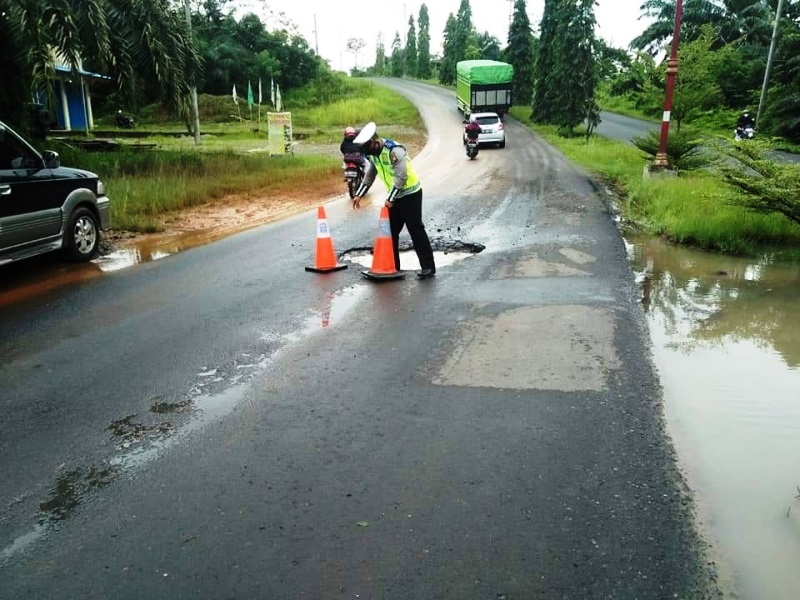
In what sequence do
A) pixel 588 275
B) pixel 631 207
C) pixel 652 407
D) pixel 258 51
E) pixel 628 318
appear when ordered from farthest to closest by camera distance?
pixel 258 51 < pixel 631 207 < pixel 588 275 < pixel 628 318 < pixel 652 407

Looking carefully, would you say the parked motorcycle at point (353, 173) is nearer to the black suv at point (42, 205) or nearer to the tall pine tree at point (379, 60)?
the black suv at point (42, 205)

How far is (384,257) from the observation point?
805 cm

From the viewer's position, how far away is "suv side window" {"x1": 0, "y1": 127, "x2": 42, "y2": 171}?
759 centimetres

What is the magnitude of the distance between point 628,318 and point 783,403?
75.9 inches

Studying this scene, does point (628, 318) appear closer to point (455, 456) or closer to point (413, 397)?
point (413, 397)

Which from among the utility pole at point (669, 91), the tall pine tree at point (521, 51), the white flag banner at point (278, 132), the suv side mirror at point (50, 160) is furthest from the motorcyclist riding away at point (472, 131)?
the tall pine tree at point (521, 51)

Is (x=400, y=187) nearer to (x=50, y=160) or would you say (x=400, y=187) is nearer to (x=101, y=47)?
(x=50, y=160)

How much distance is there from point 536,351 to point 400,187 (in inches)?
128

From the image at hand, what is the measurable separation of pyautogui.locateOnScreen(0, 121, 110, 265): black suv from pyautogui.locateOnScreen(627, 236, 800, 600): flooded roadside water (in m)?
6.91

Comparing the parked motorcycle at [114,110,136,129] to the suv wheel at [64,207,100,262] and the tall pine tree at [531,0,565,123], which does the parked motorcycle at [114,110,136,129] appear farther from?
the suv wheel at [64,207,100,262]

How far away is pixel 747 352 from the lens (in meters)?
5.73

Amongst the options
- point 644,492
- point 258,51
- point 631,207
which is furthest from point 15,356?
point 258,51

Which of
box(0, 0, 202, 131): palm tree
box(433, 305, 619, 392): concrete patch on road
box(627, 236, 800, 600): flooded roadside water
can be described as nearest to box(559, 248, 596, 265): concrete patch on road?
box(627, 236, 800, 600): flooded roadside water

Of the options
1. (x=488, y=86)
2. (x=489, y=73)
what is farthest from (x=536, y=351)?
(x=488, y=86)
